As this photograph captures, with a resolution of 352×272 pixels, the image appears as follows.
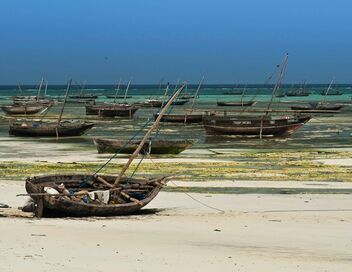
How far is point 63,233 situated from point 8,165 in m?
13.3

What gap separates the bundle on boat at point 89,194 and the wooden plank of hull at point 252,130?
26.5 m

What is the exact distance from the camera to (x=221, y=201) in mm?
16500

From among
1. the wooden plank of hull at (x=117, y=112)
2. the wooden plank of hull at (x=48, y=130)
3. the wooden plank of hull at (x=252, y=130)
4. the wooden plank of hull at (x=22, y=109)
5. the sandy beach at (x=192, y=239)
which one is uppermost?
the sandy beach at (x=192, y=239)

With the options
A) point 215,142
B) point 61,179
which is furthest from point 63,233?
point 215,142

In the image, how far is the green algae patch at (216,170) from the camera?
21438mm

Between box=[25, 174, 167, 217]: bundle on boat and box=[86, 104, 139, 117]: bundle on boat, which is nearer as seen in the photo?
box=[25, 174, 167, 217]: bundle on boat

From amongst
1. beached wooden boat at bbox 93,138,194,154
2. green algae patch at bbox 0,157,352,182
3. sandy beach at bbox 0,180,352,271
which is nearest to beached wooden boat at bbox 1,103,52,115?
beached wooden boat at bbox 93,138,194,154

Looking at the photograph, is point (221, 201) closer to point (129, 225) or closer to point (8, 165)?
point (129, 225)

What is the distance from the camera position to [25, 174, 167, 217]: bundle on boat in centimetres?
1326

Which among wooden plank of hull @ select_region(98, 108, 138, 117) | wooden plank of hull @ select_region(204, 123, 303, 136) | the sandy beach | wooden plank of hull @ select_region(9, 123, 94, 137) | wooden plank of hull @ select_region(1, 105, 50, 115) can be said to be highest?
the sandy beach

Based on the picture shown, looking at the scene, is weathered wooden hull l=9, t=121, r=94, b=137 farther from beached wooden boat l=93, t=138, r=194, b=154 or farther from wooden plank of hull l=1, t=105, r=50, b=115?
wooden plank of hull l=1, t=105, r=50, b=115

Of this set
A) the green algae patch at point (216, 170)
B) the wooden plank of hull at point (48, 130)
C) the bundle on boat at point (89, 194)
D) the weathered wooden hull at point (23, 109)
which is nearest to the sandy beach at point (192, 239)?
the bundle on boat at point (89, 194)

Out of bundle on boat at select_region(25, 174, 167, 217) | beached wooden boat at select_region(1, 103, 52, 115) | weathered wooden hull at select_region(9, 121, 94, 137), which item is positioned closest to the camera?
bundle on boat at select_region(25, 174, 167, 217)

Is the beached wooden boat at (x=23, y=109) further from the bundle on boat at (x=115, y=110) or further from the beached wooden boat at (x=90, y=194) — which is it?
the beached wooden boat at (x=90, y=194)
